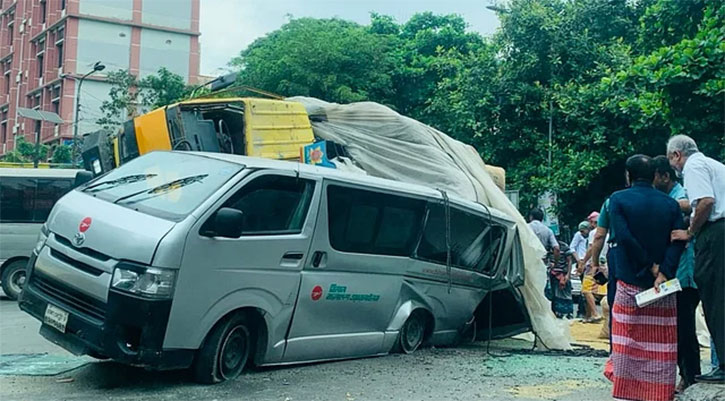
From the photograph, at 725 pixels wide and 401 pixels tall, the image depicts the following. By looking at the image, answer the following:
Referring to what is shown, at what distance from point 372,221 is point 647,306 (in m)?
2.68

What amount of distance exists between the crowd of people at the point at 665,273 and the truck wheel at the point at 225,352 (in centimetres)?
289

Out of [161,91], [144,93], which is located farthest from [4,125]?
[161,91]

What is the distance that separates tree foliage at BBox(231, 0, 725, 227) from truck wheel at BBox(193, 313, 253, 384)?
8.25 m

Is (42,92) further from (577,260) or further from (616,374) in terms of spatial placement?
(616,374)

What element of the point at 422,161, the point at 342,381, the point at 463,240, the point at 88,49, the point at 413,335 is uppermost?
the point at 88,49

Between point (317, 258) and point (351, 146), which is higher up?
point (351, 146)

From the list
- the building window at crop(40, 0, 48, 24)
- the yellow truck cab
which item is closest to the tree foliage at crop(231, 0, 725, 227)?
the yellow truck cab

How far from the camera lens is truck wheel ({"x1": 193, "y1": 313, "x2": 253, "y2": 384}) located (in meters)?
5.38

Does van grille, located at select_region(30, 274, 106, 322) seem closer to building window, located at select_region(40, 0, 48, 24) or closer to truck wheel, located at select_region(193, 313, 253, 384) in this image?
truck wheel, located at select_region(193, 313, 253, 384)

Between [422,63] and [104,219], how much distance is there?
21.5 meters

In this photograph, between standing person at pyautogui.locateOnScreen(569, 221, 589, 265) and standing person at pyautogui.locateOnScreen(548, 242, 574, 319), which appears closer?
standing person at pyautogui.locateOnScreen(548, 242, 574, 319)

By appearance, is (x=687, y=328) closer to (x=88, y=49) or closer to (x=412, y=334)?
(x=412, y=334)

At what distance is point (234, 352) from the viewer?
5715 millimetres

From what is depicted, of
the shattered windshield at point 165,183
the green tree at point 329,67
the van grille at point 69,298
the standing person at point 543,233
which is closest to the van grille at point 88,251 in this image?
the van grille at point 69,298
